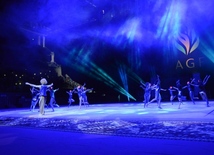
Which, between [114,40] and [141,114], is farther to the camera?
[114,40]

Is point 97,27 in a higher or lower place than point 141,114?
higher

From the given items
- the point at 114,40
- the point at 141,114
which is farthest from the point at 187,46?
the point at 141,114

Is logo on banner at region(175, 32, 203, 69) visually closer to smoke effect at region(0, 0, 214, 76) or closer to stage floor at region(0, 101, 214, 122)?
smoke effect at region(0, 0, 214, 76)

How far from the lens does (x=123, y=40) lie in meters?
23.1

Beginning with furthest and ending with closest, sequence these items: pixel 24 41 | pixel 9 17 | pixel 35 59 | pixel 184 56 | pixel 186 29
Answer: pixel 35 59 → pixel 24 41 → pixel 184 56 → pixel 186 29 → pixel 9 17

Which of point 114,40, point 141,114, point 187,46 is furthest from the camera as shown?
point 114,40

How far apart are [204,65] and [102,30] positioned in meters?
10.6

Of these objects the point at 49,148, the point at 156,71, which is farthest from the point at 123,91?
the point at 49,148

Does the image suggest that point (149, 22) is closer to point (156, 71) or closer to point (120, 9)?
point (120, 9)

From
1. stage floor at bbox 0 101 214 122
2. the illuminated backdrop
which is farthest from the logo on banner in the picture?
stage floor at bbox 0 101 214 122

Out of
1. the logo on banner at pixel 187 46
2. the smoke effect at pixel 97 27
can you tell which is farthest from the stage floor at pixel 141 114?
the logo on banner at pixel 187 46

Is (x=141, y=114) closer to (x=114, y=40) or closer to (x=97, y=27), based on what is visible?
(x=97, y=27)

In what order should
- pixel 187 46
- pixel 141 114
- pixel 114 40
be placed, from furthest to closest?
pixel 114 40
pixel 187 46
pixel 141 114

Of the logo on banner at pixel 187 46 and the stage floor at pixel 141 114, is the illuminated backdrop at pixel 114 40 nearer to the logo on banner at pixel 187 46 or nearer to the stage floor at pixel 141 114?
the logo on banner at pixel 187 46
